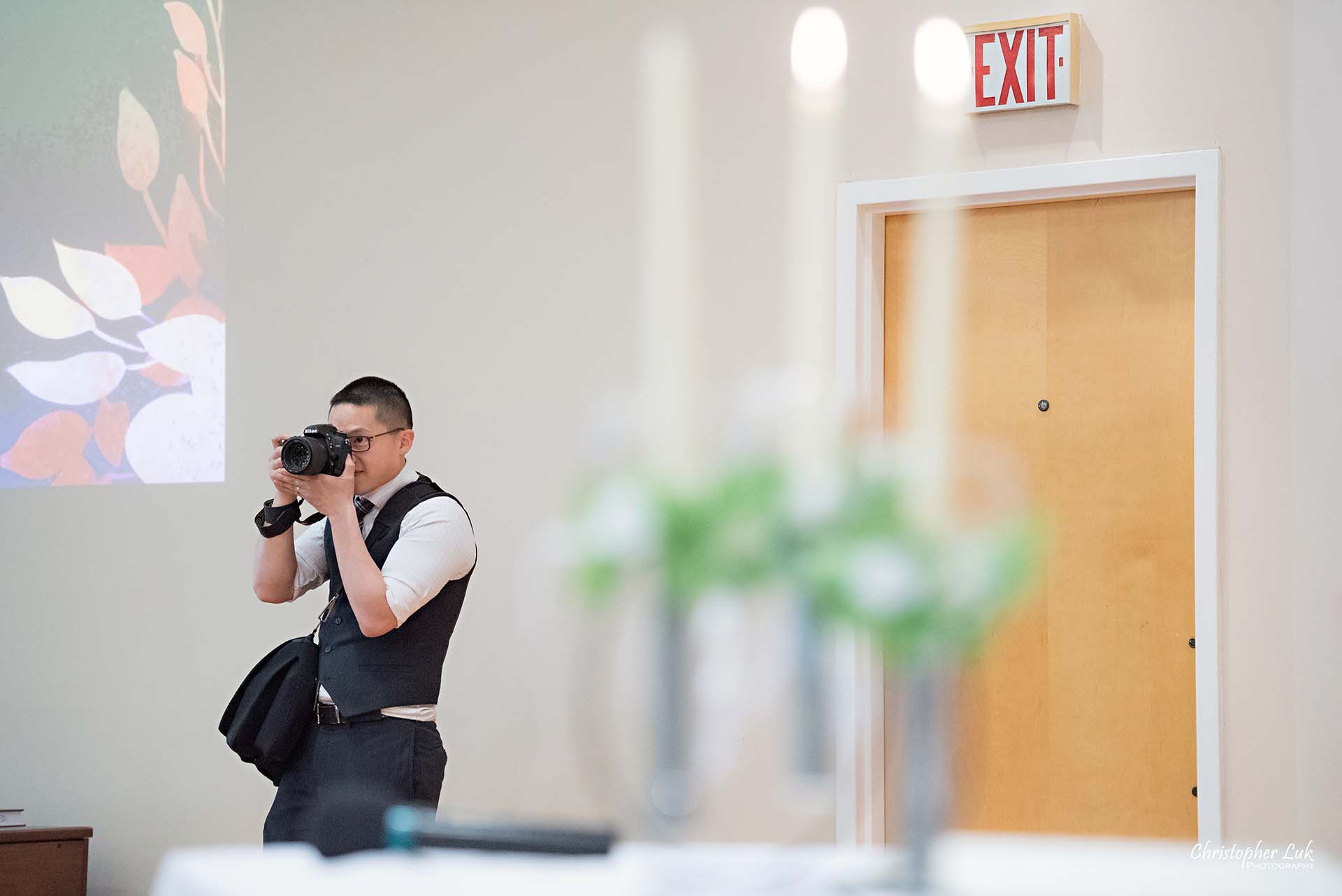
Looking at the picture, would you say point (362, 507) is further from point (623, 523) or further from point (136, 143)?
point (136, 143)

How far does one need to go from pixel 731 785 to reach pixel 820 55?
5.52ft

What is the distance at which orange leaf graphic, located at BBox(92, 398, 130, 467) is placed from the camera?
12.8 feet

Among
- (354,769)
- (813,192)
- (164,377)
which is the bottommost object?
(354,769)

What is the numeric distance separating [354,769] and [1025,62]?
1.99m

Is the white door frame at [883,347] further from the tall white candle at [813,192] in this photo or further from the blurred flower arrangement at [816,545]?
the blurred flower arrangement at [816,545]

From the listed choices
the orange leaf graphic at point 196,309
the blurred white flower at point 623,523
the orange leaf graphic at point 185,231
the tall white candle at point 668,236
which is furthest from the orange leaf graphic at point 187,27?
the blurred white flower at point 623,523

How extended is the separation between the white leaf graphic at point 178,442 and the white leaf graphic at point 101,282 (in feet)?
0.95

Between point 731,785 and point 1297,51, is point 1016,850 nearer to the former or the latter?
point 731,785

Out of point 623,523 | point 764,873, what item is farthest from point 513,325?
point 623,523

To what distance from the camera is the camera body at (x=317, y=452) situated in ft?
7.75

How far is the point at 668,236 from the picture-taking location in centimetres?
343

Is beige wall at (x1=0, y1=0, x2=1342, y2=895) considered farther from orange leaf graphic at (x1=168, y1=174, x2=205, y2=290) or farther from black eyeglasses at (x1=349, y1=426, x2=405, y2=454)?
black eyeglasses at (x1=349, y1=426, x2=405, y2=454)

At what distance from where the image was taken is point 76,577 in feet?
12.8

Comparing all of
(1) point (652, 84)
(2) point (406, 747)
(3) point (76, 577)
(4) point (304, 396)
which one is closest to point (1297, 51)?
(1) point (652, 84)
